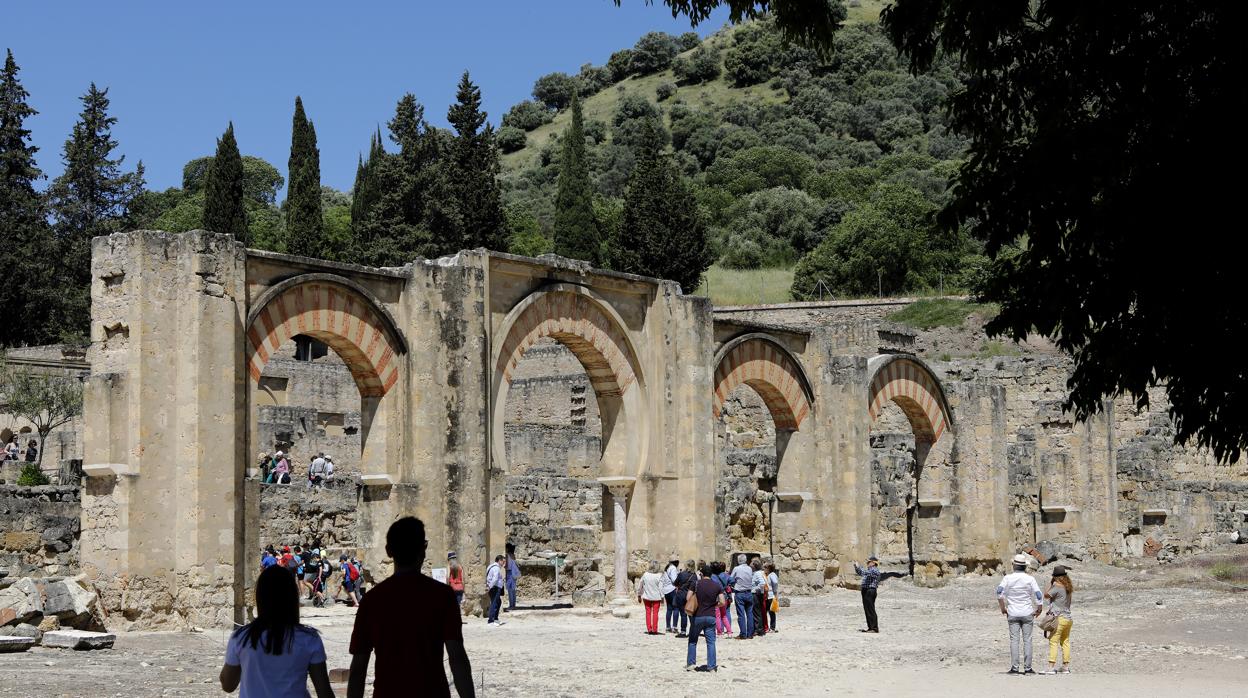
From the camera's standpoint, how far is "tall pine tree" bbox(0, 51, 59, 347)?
45.3 m

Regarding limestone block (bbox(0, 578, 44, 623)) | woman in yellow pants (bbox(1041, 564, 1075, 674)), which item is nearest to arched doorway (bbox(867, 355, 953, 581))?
woman in yellow pants (bbox(1041, 564, 1075, 674))

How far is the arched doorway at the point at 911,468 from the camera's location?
2666 centimetres

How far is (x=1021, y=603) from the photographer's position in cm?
1400

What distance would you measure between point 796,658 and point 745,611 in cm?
190

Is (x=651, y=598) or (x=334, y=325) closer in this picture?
(x=651, y=598)

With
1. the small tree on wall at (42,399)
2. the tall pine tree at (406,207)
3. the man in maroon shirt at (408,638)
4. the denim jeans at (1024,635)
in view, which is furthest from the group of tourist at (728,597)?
the tall pine tree at (406,207)

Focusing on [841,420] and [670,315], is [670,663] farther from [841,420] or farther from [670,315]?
[841,420]

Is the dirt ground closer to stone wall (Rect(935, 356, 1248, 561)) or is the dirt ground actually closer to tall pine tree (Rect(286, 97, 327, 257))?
stone wall (Rect(935, 356, 1248, 561))

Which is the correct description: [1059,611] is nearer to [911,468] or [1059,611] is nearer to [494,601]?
[494,601]

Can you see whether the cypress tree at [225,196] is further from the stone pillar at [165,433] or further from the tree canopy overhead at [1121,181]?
the tree canopy overhead at [1121,181]

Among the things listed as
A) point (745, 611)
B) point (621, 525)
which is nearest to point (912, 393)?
point (621, 525)

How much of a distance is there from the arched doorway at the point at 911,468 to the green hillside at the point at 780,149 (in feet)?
78.5

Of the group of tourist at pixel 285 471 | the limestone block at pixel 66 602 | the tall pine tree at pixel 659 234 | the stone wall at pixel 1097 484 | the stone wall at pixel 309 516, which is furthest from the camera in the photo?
the tall pine tree at pixel 659 234

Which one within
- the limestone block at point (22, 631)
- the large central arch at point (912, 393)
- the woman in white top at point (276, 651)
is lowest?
the limestone block at point (22, 631)
